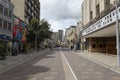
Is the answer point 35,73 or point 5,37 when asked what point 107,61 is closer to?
point 35,73

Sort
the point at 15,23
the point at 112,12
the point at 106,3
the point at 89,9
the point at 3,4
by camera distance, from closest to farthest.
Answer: the point at 112,12, the point at 3,4, the point at 106,3, the point at 15,23, the point at 89,9

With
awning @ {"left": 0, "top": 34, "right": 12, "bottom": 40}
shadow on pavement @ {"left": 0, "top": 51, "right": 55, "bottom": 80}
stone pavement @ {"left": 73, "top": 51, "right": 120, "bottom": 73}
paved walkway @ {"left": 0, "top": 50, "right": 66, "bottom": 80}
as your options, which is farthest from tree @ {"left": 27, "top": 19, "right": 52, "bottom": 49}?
shadow on pavement @ {"left": 0, "top": 51, "right": 55, "bottom": 80}

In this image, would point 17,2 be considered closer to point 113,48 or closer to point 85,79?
point 113,48

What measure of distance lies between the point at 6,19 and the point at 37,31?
2755 centimetres

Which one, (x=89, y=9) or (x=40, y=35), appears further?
(x=40, y=35)

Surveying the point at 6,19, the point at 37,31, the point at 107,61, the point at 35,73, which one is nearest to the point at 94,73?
the point at 35,73

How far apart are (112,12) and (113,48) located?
77.0 ft

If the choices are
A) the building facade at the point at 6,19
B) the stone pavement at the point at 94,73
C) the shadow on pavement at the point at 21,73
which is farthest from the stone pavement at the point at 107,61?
the building facade at the point at 6,19

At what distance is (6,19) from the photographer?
46844mm

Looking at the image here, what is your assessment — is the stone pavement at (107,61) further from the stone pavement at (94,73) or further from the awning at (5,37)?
the awning at (5,37)

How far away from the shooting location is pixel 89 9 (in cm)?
6619

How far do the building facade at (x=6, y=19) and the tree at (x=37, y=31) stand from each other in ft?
73.2

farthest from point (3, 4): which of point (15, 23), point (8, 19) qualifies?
point (15, 23)

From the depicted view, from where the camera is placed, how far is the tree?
73750mm
